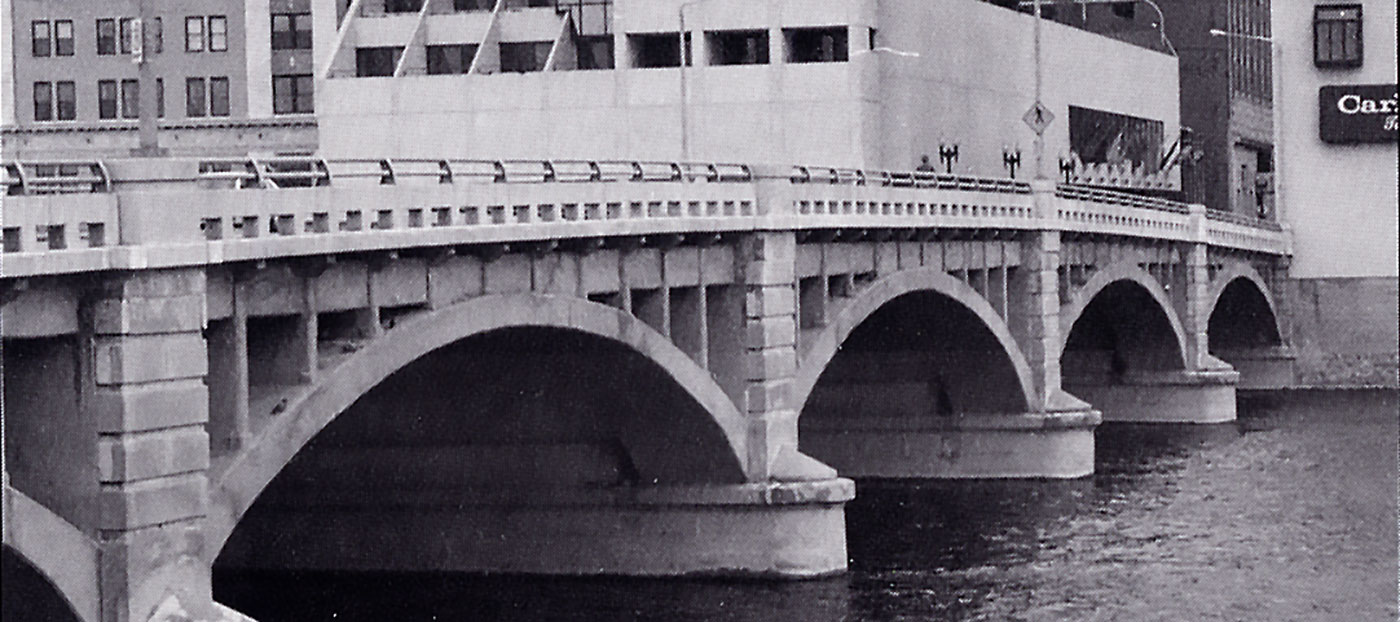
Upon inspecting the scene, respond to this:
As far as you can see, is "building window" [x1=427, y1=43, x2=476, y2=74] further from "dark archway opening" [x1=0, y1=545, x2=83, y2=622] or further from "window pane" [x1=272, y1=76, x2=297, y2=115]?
"dark archway opening" [x1=0, y1=545, x2=83, y2=622]

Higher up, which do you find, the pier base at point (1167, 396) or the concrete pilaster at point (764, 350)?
the concrete pilaster at point (764, 350)

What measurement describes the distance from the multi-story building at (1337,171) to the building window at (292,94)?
37841mm

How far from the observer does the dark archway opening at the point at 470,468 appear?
48.8m

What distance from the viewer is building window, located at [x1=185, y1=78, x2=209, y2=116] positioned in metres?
113

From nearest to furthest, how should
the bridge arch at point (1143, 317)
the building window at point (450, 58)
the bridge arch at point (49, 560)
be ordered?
1. the bridge arch at point (49, 560)
2. the bridge arch at point (1143, 317)
3. the building window at point (450, 58)

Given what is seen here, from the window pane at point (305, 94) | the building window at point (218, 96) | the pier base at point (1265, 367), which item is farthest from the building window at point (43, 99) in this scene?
the pier base at point (1265, 367)

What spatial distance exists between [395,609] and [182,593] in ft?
55.5

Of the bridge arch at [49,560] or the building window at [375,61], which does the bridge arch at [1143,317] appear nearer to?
the building window at [375,61]

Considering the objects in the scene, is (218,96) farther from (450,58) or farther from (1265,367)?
(1265,367)

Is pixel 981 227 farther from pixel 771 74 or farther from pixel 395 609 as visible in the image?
pixel 771 74

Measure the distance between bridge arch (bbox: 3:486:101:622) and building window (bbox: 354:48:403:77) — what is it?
74.1 m

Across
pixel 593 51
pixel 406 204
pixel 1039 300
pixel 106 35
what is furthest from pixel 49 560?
pixel 106 35

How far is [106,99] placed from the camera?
4341 inches

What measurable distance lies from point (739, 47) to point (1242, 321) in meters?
24.2
